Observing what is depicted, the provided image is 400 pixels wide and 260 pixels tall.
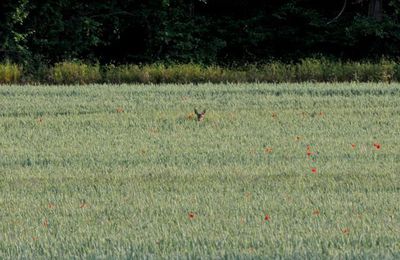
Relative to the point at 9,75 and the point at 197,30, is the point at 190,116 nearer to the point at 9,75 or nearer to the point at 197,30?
the point at 9,75

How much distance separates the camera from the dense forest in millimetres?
31781

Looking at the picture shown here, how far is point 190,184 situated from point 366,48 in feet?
79.4

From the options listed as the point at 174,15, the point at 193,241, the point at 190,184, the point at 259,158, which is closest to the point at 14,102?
the point at 259,158

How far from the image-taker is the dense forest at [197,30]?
104 feet

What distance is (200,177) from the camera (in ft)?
34.8

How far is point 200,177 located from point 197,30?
A: 23.0 m

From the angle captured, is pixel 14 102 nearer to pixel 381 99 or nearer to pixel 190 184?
pixel 381 99

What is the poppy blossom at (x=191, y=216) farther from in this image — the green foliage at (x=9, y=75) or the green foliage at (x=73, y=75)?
the green foliage at (x=9, y=75)

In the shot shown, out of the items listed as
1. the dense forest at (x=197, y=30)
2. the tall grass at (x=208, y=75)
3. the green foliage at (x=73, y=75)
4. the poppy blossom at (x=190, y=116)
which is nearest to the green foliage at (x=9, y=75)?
the tall grass at (x=208, y=75)

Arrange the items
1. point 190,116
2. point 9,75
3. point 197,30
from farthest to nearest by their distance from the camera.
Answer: point 197,30, point 9,75, point 190,116

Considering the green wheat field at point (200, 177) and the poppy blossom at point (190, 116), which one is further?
the poppy blossom at point (190, 116)

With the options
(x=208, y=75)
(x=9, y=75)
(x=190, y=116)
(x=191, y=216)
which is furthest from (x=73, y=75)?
(x=191, y=216)

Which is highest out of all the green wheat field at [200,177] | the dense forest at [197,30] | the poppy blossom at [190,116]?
the green wheat field at [200,177]

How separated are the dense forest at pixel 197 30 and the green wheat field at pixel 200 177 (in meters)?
12.2
